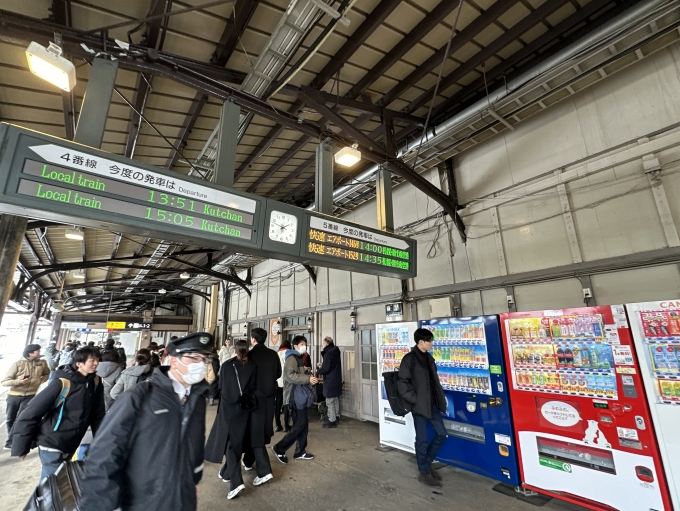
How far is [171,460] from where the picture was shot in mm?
1523

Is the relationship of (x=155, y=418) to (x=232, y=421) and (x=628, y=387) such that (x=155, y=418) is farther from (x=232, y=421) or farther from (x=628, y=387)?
(x=628, y=387)

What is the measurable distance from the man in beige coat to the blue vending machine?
19.9 feet

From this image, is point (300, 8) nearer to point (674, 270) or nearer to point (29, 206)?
point (29, 206)

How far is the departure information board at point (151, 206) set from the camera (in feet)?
6.61

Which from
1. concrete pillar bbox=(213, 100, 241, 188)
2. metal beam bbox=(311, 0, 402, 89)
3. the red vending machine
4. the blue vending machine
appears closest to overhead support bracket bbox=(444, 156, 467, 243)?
the blue vending machine

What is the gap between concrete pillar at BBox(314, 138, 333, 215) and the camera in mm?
3826

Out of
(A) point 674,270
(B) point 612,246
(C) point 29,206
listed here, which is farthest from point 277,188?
(A) point 674,270

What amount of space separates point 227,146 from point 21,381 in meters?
4.84

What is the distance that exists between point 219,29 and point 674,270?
5.39 meters

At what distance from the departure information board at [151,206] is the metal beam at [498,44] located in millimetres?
2569

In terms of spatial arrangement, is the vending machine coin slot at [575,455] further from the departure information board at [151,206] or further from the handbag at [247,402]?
the handbag at [247,402]

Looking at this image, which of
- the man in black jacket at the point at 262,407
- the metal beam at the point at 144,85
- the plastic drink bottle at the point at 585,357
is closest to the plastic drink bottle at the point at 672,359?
the plastic drink bottle at the point at 585,357

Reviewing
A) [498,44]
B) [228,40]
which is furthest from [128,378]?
[498,44]

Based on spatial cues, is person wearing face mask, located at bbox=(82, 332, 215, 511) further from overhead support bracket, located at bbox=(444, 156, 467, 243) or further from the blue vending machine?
overhead support bracket, located at bbox=(444, 156, 467, 243)
